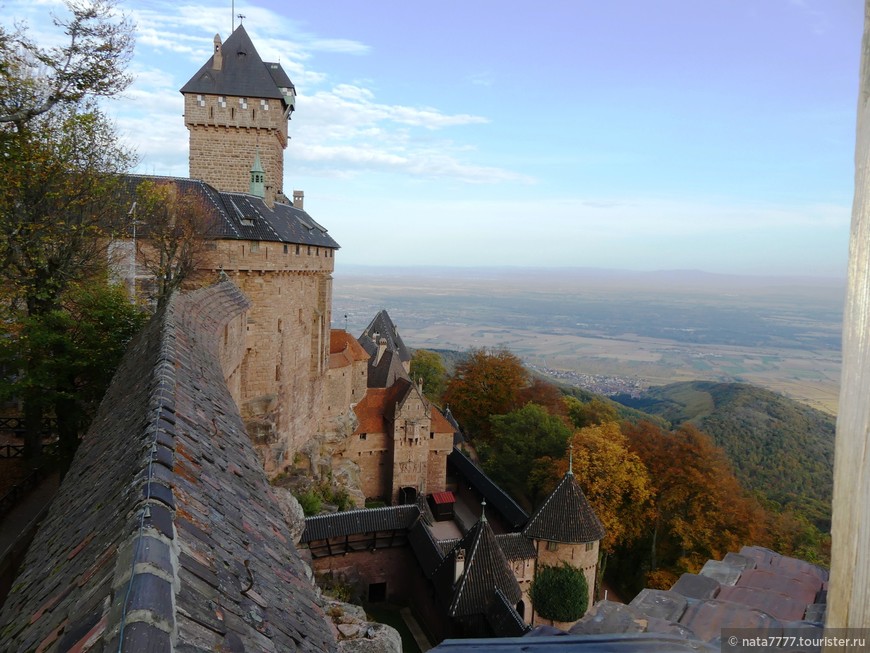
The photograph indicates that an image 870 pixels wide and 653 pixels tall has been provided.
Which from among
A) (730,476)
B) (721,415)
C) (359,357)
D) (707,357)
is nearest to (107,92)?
(359,357)

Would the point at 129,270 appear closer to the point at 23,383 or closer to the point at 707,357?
the point at 23,383

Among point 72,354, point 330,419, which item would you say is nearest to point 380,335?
point 330,419

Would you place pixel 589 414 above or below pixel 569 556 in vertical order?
above

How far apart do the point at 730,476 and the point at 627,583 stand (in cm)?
756

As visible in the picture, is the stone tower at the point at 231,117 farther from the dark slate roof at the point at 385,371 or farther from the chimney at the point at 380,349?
the chimney at the point at 380,349

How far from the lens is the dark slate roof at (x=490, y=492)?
85.8 feet

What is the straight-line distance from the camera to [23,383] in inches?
434

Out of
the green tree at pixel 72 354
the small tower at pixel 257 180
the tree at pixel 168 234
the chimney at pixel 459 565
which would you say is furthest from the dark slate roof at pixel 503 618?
the small tower at pixel 257 180

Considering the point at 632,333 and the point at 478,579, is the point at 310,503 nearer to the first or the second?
the point at 478,579

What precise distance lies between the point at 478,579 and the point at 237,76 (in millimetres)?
21215

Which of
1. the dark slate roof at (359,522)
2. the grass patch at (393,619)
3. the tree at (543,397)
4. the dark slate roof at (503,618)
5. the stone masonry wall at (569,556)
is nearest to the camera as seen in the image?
the dark slate roof at (503,618)

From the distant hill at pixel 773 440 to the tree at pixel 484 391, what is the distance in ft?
57.5

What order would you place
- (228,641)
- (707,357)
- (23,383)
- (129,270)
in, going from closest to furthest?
(228,641) < (23,383) < (129,270) < (707,357)

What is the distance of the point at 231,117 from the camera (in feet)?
74.5
